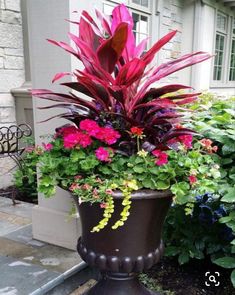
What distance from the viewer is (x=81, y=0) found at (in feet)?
5.65

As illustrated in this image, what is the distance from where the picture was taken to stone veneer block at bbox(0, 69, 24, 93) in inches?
127

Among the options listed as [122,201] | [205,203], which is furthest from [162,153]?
[205,203]

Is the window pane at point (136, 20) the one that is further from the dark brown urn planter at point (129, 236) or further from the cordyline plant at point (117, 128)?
the dark brown urn planter at point (129, 236)

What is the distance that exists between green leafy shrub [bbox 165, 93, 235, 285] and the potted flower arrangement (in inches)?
12.6

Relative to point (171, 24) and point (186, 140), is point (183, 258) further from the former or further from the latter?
point (171, 24)

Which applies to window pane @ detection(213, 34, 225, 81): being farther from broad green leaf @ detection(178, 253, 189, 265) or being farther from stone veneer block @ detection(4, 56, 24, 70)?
broad green leaf @ detection(178, 253, 189, 265)

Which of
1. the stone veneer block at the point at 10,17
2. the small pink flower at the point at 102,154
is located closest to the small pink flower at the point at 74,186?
the small pink flower at the point at 102,154

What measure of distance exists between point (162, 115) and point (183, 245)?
0.90 metres

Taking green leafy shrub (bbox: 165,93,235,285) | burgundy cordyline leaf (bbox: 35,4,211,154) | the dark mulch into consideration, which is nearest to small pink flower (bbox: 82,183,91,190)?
burgundy cordyline leaf (bbox: 35,4,211,154)

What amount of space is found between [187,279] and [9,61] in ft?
8.44

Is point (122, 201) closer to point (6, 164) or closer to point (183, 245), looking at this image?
point (183, 245)

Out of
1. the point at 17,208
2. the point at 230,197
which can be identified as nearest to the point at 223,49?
the point at 17,208

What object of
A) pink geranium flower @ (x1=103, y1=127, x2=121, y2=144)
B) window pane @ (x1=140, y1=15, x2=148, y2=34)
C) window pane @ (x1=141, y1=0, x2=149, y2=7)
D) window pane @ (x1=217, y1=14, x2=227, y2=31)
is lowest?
pink geranium flower @ (x1=103, y1=127, x2=121, y2=144)

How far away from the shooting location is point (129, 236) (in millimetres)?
1297
